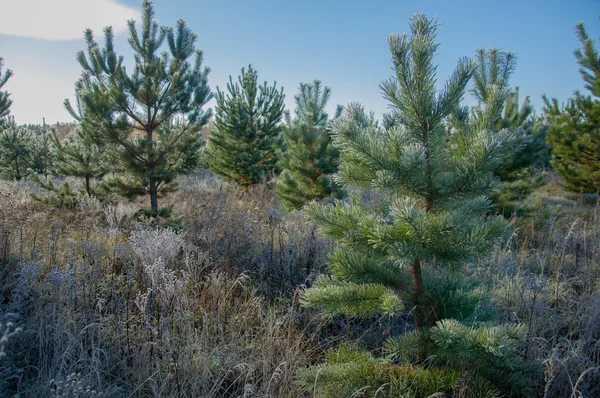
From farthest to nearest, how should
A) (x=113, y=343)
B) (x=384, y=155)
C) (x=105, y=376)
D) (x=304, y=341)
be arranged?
(x=304, y=341)
(x=113, y=343)
(x=105, y=376)
(x=384, y=155)

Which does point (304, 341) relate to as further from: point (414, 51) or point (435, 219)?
point (414, 51)

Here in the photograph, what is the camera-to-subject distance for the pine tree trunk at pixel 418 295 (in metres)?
2.22

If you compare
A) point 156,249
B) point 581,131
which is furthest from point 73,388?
point 581,131

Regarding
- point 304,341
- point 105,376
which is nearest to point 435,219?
point 304,341

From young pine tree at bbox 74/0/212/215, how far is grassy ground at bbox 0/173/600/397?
1539 mm

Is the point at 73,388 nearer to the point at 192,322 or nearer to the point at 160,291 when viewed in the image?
the point at 160,291

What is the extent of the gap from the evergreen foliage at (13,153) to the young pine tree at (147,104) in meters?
10.3

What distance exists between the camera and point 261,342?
2.84 m

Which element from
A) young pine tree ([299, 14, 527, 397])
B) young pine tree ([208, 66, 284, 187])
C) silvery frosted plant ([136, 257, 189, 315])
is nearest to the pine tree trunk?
young pine tree ([299, 14, 527, 397])

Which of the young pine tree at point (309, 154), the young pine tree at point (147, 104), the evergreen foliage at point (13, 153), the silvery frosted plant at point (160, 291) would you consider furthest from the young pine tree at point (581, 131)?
the evergreen foliage at point (13, 153)

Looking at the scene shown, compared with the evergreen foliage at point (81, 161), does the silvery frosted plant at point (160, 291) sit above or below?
below

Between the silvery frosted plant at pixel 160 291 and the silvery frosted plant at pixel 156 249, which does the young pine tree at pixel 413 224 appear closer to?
the silvery frosted plant at pixel 160 291

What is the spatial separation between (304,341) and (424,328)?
114 cm

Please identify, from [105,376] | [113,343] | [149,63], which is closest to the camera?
[105,376]
